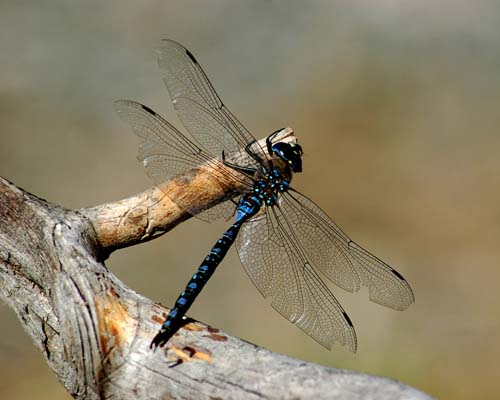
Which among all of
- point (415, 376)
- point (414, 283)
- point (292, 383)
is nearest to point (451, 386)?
point (415, 376)

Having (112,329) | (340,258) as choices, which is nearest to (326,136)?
(340,258)

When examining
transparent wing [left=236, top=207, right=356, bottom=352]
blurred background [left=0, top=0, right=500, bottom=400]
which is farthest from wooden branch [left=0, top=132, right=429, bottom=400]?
blurred background [left=0, top=0, right=500, bottom=400]

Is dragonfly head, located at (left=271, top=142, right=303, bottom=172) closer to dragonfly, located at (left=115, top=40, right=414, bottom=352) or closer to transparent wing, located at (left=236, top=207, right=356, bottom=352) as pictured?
dragonfly, located at (left=115, top=40, right=414, bottom=352)

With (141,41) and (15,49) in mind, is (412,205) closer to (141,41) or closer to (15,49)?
(141,41)

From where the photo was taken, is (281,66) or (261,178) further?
(281,66)

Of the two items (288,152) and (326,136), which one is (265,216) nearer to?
(288,152)

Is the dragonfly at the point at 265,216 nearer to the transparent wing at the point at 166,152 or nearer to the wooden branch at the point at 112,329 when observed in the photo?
the transparent wing at the point at 166,152

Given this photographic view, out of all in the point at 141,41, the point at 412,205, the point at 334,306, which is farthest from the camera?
the point at 141,41
